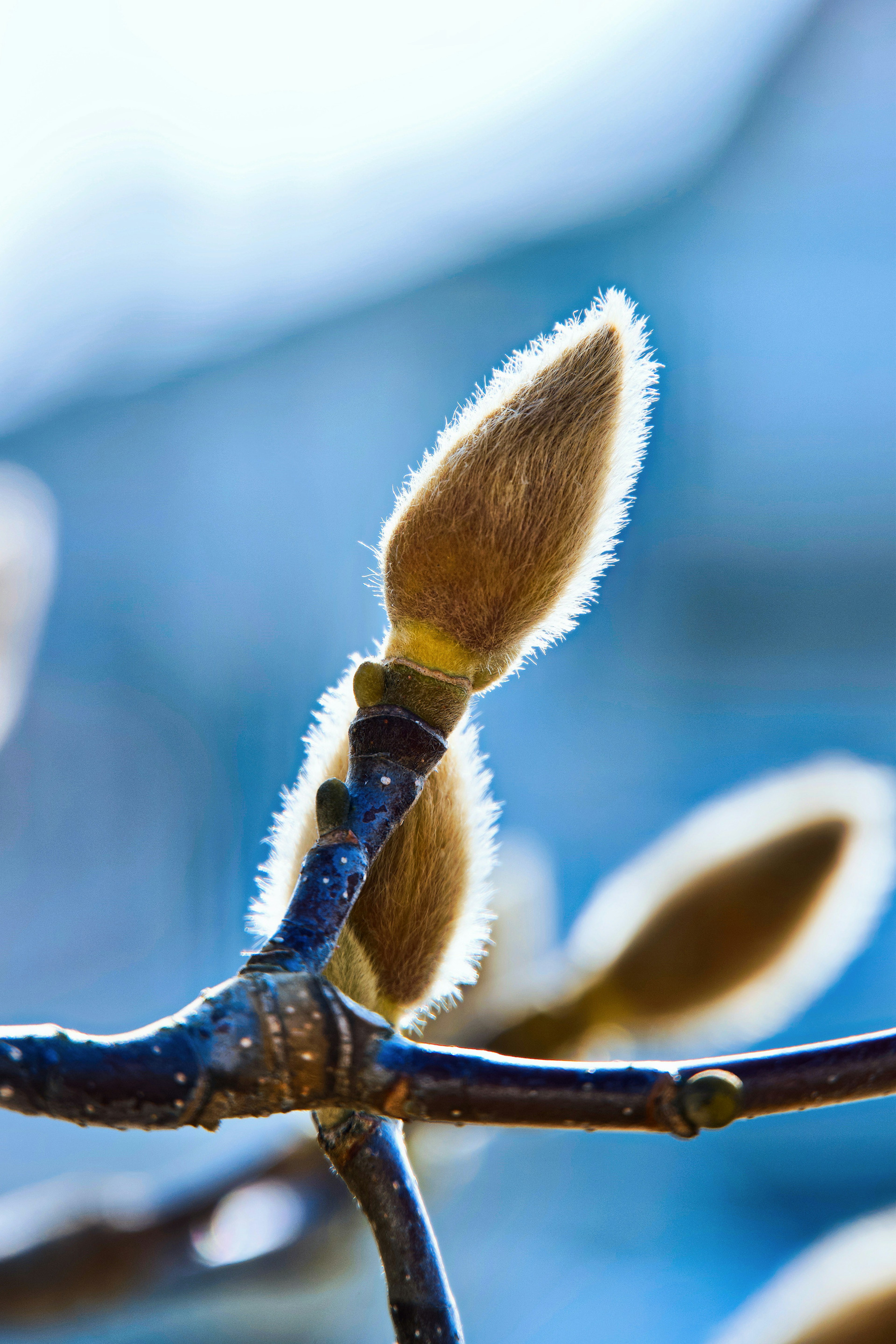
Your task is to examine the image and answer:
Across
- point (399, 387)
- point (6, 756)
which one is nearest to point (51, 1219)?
point (6, 756)

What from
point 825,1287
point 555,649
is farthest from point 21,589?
point 555,649

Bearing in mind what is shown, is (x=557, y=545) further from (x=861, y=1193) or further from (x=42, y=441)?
(x=861, y=1193)

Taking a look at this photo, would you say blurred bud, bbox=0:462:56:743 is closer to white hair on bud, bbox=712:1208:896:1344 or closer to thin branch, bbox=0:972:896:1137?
thin branch, bbox=0:972:896:1137

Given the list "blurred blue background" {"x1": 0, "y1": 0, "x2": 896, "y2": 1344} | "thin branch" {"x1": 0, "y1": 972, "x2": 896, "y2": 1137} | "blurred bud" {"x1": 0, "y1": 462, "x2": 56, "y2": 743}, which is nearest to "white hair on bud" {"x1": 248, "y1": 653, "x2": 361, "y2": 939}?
"thin branch" {"x1": 0, "y1": 972, "x2": 896, "y2": 1137}

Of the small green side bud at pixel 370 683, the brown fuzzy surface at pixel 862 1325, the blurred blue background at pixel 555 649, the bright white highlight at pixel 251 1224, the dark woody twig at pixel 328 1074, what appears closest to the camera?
the dark woody twig at pixel 328 1074

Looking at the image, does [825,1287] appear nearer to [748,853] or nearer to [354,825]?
[748,853]

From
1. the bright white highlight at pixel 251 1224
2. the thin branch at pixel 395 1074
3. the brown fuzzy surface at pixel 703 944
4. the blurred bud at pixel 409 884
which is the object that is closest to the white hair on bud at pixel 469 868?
the blurred bud at pixel 409 884

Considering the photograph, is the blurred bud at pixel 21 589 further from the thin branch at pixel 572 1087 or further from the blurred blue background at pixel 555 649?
the blurred blue background at pixel 555 649
